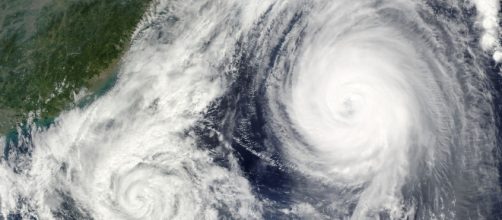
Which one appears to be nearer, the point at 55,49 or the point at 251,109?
the point at 251,109

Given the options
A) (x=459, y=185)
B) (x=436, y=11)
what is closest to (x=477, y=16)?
(x=436, y=11)

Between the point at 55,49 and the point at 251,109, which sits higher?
the point at 251,109

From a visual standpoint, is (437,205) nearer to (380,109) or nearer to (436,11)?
(380,109)

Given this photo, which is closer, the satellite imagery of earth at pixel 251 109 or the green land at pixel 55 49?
the satellite imagery of earth at pixel 251 109

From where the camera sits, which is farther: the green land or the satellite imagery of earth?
the green land
